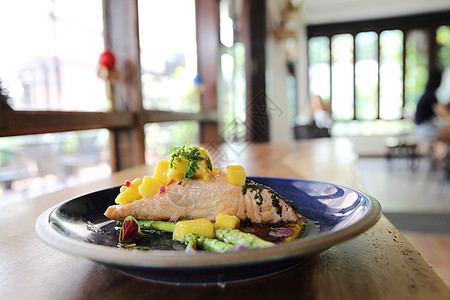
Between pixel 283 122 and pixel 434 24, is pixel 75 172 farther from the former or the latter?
pixel 434 24

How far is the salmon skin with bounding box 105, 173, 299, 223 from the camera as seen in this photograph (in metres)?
0.77

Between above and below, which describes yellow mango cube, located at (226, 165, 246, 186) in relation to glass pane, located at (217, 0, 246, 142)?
below

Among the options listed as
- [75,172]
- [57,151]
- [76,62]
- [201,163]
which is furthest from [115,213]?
[75,172]

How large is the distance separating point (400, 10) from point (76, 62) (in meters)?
10.2

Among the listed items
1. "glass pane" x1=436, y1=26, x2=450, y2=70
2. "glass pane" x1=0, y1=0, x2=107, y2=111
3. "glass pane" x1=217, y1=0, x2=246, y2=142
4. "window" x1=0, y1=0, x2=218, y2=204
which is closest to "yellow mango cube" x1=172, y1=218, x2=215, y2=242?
"window" x1=0, y1=0, x2=218, y2=204

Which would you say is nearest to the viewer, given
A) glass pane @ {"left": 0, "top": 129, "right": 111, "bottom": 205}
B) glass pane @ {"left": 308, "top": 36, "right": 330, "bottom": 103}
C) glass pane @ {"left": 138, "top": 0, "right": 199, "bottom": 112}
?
glass pane @ {"left": 138, "top": 0, "right": 199, "bottom": 112}

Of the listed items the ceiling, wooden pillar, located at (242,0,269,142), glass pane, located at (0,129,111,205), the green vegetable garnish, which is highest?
the ceiling

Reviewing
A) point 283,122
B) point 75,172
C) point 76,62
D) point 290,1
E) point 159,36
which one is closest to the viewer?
point 76,62

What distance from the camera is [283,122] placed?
7258mm

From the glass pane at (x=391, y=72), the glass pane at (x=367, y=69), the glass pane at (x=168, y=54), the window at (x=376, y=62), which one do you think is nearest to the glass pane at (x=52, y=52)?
the glass pane at (x=168, y=54)

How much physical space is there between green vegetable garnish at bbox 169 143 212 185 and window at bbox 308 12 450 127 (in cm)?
1078

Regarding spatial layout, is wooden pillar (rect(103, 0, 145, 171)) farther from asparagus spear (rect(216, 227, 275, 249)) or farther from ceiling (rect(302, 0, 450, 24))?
ceiling (rect(302, 0, 450, 24))

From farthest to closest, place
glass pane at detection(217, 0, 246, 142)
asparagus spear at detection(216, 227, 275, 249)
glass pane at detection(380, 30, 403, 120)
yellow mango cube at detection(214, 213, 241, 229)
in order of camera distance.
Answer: glass pane at detection(380, 30, 403, 120), glass pane at detection(217, 0, 246, 142), yellow mango cube at detection(214, 213, 241, 229), asparagus spear at detection(216, 227, 275, 249)

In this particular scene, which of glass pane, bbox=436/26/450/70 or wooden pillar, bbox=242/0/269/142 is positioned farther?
glass pane, bbox=436/26/450/70
